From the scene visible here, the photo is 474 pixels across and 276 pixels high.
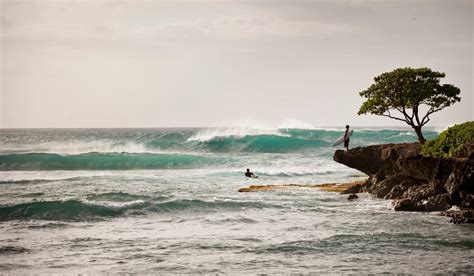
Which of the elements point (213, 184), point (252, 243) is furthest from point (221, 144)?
point (252, 243)

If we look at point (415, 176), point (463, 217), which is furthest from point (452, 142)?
point (463, 217)

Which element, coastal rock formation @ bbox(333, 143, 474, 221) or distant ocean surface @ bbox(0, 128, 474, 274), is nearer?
distant ocean surface @ bbox(0, 128, 474, 274)

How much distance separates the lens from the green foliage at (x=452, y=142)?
2527cm

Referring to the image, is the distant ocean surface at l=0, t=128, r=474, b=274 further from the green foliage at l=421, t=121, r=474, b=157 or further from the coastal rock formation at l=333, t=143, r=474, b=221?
the green foliage at l=421, t=121, r=474, b=157

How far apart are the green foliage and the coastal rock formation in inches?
18.7

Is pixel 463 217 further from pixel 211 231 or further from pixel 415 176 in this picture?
pixel 211 231

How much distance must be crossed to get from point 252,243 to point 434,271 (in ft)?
20.3

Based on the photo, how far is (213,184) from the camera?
3944cm

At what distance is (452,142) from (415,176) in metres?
2.54

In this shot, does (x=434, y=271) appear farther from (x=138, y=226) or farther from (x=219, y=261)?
(x=138, y=226)

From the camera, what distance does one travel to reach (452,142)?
25.9 meters

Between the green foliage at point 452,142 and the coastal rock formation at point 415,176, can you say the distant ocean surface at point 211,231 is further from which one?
the green foliage at point 452,142

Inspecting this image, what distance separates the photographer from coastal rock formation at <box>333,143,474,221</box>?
22.9m

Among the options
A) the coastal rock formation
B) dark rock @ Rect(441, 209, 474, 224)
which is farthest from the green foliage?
dark rock @ Rect(441, 209, 474, 224)
